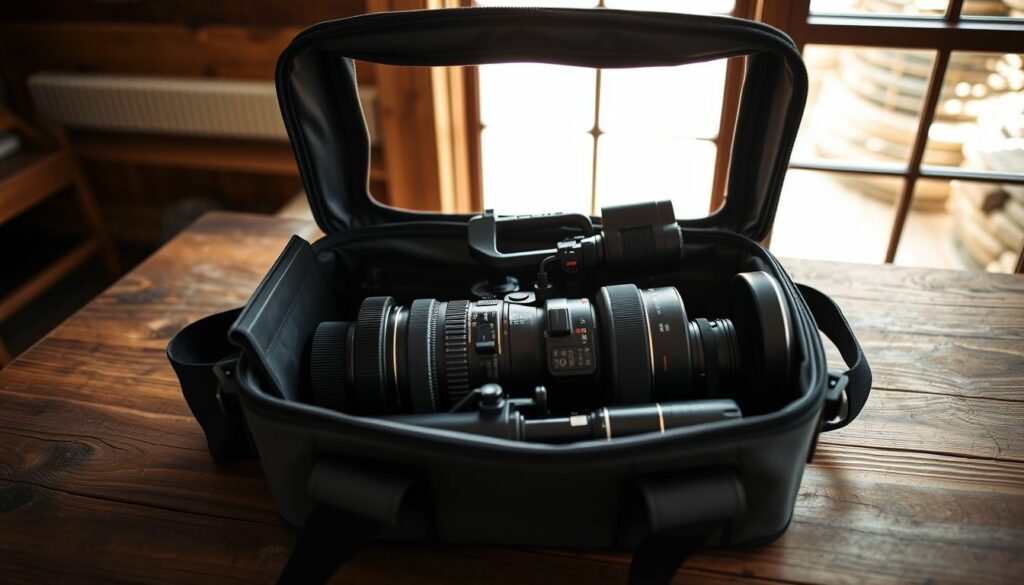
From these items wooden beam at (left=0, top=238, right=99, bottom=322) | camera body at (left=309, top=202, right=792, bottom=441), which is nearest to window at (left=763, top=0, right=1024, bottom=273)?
camera body at (left=309, top=202, right=792, bottom=441)

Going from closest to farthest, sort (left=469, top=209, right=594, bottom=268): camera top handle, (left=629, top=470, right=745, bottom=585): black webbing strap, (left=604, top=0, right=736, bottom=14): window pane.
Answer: (left=629, top=470, right=745, bottom=585): black webbing strap < (left=469, top=209, right=594, bottom=268): camera top handle < (left=604, top=0, right=736, bottom=14): window pane

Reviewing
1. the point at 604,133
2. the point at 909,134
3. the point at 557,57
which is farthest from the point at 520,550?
the point at 909,134

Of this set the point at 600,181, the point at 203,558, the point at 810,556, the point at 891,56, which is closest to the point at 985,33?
the point at 891,56

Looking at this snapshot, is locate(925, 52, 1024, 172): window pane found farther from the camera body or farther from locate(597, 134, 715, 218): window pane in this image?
the camera body

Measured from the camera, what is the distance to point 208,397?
78 cm

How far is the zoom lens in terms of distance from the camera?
2.50 feet

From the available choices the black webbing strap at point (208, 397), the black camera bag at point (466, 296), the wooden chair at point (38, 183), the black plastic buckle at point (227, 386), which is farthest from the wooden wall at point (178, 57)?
the black plastic buckle at point (227, 386)

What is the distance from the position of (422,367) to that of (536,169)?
1031 mm

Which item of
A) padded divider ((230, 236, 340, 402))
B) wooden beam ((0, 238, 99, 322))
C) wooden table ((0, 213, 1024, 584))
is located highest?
padded divider ((230, 236, 340, 402))

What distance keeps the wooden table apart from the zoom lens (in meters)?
0.15

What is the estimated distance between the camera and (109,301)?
1106 mm

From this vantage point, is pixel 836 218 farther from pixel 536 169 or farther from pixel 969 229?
pixel 536 169

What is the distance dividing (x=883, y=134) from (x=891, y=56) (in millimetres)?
226

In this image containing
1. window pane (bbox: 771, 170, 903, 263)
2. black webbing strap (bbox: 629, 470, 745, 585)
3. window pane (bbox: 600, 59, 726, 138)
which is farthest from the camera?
window pane (bbox: 771, 170, 903, 263)
